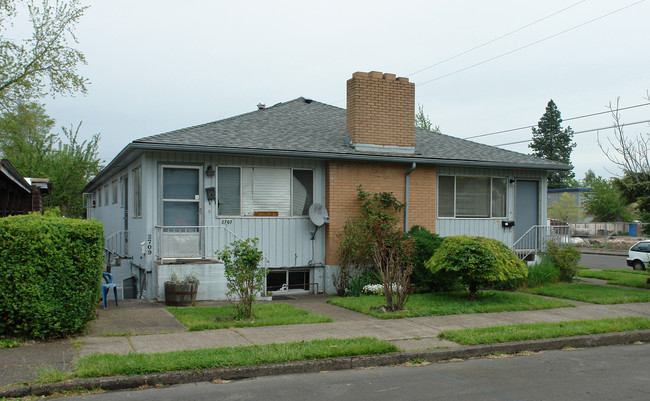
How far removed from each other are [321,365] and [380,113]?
9.36 m

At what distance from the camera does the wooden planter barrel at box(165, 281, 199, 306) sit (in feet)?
38.2

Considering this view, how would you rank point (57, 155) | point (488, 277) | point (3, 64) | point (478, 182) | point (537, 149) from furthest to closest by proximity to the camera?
point (537, 149), point (57, 155), point (3, 64), point (478, 182), point (488, 277)

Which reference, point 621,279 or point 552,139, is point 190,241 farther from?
point 552,139

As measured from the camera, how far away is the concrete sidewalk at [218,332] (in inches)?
290

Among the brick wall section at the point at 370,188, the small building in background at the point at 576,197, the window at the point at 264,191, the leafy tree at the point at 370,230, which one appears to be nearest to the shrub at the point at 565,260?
the brick wall section at the point at 370,188

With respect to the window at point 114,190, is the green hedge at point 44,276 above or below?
below

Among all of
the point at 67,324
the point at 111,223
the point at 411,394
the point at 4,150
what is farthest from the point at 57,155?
the point at 411,394

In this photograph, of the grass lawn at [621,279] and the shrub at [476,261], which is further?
the grass lawn at [621,279]

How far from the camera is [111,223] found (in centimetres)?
2012

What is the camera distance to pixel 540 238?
17078 mm

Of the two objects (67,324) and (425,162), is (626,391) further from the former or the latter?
(425,162)

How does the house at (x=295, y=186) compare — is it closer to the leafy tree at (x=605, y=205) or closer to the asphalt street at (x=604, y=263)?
the asphalt street at (x=604, y=263)

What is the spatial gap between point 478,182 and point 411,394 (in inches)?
453

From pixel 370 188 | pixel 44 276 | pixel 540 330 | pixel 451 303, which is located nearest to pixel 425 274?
pixel 451 303
